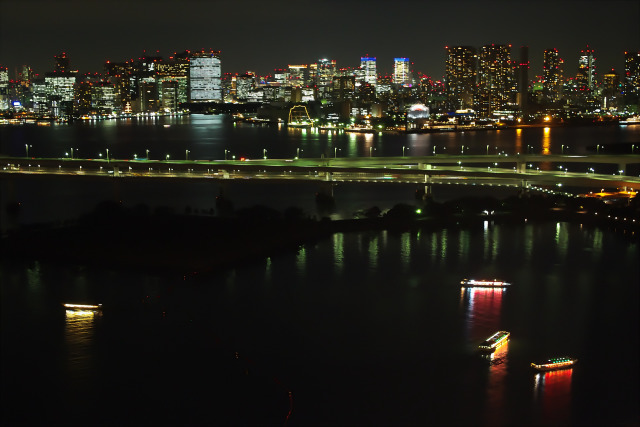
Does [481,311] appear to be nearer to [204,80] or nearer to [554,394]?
[554,394]

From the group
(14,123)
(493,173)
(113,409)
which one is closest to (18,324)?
(113,409)

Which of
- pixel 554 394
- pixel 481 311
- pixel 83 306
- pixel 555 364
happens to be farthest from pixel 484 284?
pixel 83 306

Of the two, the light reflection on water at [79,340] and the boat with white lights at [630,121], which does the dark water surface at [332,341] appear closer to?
the light reflection on water at [79,340]

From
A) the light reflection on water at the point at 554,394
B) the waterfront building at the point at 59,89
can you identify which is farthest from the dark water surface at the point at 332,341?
the waterfront building at the point at 59,89

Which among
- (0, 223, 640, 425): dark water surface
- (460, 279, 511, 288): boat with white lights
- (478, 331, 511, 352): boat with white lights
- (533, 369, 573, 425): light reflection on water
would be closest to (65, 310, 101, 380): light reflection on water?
(0, 223, 640, 425): dark water surface

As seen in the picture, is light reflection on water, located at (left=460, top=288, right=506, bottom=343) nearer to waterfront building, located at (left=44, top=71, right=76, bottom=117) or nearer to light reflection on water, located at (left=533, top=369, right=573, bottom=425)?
light reflection on water, located at (left=533, top=369, right=573, bottom=425)
